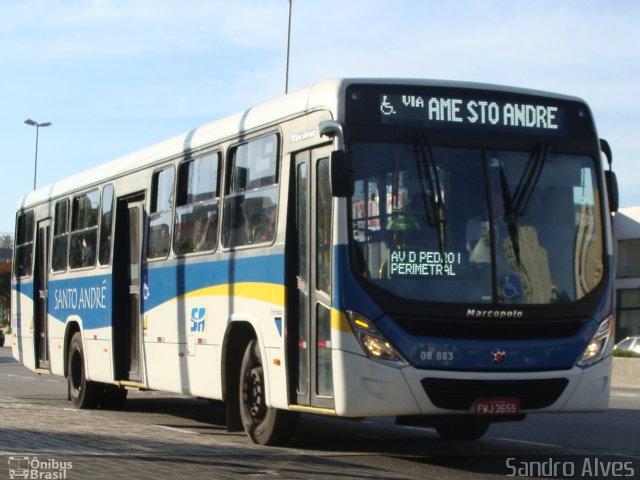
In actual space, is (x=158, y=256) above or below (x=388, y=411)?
above

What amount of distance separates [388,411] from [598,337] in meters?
2.11

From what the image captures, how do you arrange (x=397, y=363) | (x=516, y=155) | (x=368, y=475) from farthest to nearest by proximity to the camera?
(x=516, y=155)
(x=397, y=363)
(x=368, y=475)

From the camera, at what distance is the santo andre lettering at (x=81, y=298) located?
17.8m

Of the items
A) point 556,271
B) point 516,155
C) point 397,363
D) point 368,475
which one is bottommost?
point 368,475

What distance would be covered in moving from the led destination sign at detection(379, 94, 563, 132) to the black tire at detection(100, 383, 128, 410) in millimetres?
8922

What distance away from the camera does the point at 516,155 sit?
1157 cm

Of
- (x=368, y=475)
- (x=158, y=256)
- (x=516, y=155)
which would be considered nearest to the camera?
(x=368, y=475)

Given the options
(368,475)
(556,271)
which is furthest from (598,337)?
(368,475)

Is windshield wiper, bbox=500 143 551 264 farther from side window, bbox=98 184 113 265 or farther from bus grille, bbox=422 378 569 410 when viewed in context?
side window, bbox=98 184 113 265

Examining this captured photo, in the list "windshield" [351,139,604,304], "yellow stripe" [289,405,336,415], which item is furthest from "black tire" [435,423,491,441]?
"windshield" [351,139,604,304]

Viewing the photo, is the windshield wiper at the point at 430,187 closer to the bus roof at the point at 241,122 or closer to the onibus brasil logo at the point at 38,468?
the bus roof at the point at 241,122

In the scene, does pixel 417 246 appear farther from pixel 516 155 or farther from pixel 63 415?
pixel 63 415

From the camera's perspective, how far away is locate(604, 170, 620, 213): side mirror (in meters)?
11.9

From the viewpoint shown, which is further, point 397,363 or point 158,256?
point 158,256
